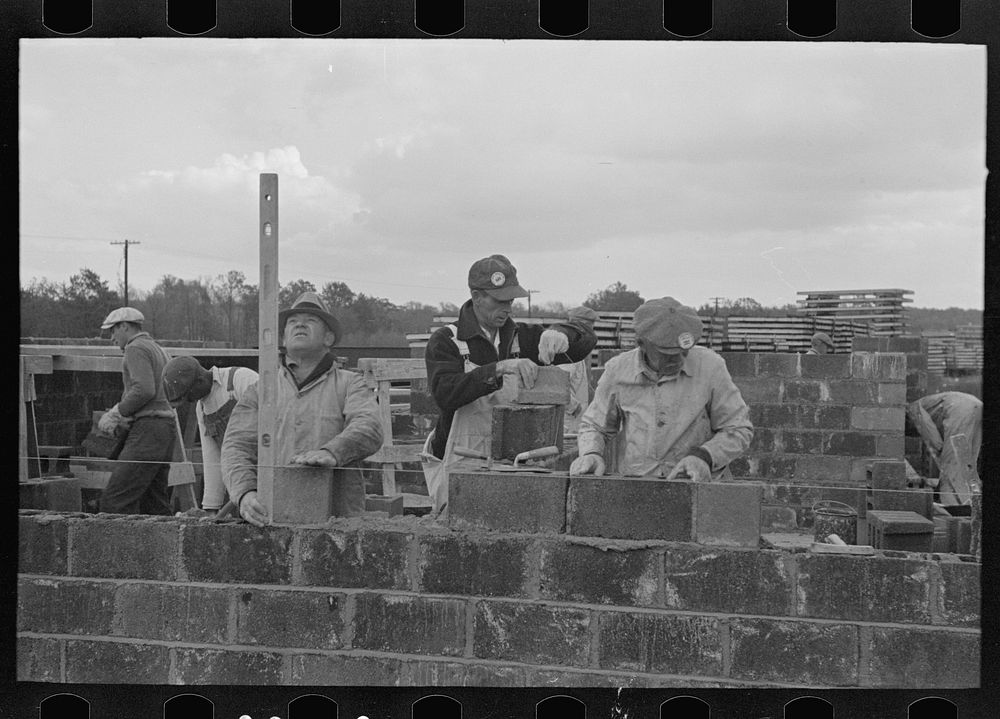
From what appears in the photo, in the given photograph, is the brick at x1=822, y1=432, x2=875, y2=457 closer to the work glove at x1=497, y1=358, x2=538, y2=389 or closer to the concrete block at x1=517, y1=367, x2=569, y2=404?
the concrete block at x1=517, y1=367, x2=569, y2=404

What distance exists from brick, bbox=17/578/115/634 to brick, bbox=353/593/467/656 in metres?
1.54

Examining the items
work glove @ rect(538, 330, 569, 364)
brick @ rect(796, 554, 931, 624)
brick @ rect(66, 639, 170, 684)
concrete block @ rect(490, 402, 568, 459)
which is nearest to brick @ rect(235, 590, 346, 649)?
brick @ rect(66, 639, 170, 684)

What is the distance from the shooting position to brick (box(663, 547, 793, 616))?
5.22m

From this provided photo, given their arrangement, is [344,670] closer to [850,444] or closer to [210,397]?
[210,397]

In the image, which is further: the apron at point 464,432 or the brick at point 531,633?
the apron at point 464,432

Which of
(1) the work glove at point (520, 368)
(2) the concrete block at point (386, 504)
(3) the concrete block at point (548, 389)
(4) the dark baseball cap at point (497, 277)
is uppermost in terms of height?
(4) the dark baseball cap at point (497, 277)

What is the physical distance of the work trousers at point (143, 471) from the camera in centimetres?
609

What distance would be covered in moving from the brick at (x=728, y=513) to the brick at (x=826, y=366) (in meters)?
1.41

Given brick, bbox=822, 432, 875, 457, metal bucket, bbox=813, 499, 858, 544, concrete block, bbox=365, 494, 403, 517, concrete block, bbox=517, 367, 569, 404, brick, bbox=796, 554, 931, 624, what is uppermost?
concrete block, bbox=517, 367, 569, 404

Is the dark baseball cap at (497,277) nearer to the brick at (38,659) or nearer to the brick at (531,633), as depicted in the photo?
the brick at (531,633)

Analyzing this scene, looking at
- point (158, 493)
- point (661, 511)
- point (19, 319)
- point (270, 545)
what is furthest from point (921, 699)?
point (19, 319)

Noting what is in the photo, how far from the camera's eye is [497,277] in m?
5.78

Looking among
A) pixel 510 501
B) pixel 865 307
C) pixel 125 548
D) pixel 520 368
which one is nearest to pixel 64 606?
pixel 125 548

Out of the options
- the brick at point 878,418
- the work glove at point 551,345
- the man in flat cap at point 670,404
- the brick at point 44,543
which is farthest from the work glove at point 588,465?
the brick at point 44,543
